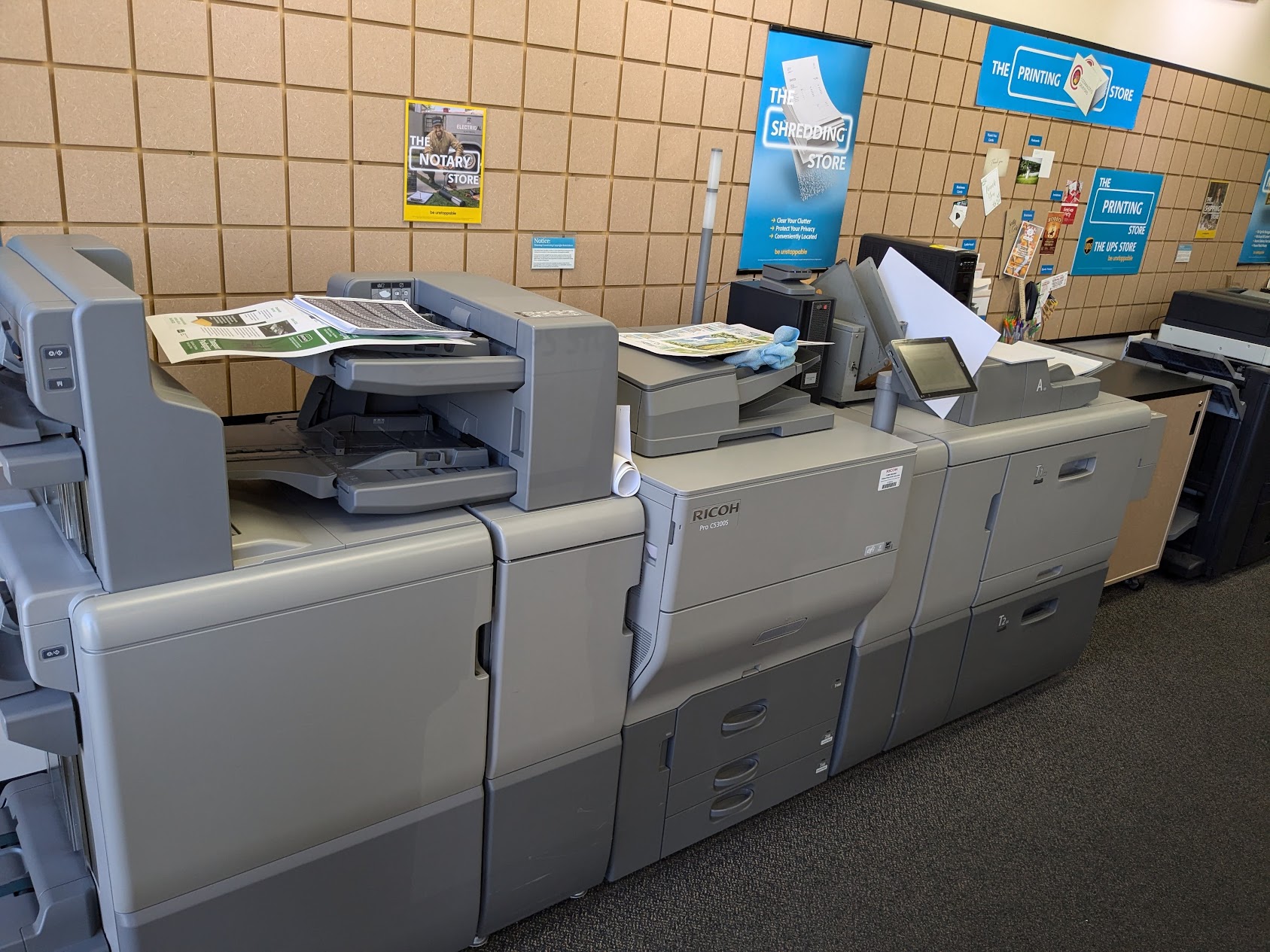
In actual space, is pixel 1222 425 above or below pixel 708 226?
below

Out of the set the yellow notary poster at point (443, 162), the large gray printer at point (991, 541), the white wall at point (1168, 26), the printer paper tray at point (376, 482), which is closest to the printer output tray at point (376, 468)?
the printer paper tray at point (376, 482)

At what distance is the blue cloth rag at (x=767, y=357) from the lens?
1857mm

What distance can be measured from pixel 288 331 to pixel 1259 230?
4.78 m

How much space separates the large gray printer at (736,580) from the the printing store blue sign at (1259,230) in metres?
3.45

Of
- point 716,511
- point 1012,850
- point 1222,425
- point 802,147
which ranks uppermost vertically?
point 802,147

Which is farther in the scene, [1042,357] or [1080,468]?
[1080,468]

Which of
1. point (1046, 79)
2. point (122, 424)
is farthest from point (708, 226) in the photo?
point (1046, 79)

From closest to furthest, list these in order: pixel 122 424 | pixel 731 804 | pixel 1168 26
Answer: pixel 122 424 → pixel 731 804 → pixel 1168 26

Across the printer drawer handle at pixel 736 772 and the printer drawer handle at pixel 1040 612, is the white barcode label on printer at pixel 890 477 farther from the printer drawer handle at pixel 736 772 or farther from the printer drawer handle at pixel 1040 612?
the printer drawer handle at pixel 1040 612

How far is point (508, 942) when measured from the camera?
5.84ft

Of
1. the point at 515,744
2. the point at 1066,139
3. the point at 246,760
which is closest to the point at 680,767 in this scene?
the point at 515,744

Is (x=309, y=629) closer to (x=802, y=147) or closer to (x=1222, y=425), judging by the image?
(x=802, y=147)

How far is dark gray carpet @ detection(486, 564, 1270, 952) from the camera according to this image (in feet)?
6.20

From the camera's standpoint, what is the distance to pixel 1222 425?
351 centimetres
